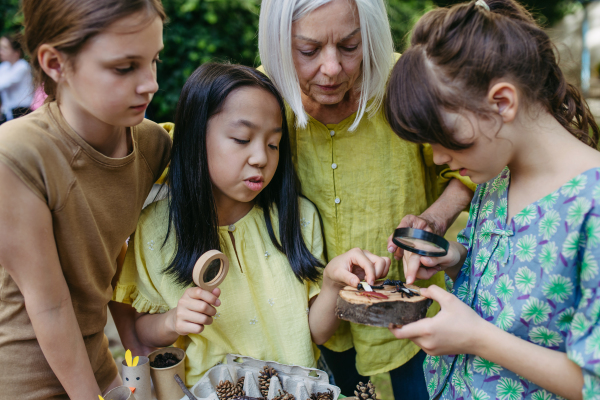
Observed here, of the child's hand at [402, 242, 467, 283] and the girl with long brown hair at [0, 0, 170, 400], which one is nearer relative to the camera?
the girl with long brown hair at [0, 0, 170, 400]

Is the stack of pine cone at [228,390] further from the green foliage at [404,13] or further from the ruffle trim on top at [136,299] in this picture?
the green foliage at [404,13]

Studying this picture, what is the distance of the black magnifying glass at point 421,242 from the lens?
4.83ft

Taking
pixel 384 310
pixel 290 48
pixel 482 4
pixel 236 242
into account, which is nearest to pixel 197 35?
pixel 290 48

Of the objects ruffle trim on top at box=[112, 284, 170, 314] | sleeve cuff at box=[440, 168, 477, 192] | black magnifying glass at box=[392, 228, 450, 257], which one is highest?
sleeve cuff at box=[440, 168, 477, 192]

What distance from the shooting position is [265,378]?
5.57ft

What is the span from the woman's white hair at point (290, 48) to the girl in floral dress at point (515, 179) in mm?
308

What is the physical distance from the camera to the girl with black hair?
1727 millimetres

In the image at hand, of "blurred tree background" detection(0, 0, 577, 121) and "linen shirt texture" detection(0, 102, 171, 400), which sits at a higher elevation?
"blurred tree background" detection(0, 0, 577, 121)

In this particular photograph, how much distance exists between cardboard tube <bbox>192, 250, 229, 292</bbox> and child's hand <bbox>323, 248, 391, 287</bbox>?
40 cm

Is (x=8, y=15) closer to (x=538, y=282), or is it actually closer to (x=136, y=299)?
(x=136, y=299)

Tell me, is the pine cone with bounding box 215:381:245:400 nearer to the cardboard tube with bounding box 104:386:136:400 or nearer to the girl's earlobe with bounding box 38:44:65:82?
the cardboard tube with bounding box 104:386:136:400

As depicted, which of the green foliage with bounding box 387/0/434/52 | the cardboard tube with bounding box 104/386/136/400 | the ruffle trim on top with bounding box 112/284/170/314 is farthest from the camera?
the green foliage with bounding box 387/0/434/52

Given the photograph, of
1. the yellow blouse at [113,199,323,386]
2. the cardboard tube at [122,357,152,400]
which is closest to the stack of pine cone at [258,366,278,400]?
the yellow blouse at [113,199,323,386]

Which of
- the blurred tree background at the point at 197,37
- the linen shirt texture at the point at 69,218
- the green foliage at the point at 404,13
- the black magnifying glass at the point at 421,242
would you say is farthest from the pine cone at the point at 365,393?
the green foliage at the point at 404,13
